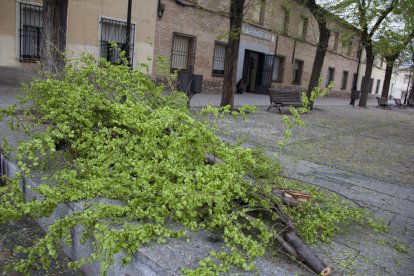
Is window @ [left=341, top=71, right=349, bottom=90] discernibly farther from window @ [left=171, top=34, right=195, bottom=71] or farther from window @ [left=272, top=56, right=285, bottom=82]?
window @ [left=171, top=34, right=195, bottom=71]

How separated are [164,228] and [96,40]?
12477 mm

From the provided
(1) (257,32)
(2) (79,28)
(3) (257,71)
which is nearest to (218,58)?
(1) (257,32)

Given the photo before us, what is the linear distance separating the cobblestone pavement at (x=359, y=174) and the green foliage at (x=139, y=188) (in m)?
0.28

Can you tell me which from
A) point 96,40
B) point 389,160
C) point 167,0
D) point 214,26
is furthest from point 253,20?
point 389,160

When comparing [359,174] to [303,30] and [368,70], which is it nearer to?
[368,70]

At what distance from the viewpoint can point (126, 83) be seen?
12.5ft

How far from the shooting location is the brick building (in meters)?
16.0

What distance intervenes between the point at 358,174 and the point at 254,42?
54.9ft

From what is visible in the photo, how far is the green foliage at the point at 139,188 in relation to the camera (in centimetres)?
226

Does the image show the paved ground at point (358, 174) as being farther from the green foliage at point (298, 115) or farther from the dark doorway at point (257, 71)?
the dark doorway at point (257, 71)

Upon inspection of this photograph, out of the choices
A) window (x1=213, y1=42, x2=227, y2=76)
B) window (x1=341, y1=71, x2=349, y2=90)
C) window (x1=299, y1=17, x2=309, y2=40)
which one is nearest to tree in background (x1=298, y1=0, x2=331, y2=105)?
window (x1=213, y1=42, x2=227, y2=76)

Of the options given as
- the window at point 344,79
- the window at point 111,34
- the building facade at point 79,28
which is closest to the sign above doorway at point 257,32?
the building facade at point 79,28

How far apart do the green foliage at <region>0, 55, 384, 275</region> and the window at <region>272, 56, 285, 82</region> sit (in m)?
21.2

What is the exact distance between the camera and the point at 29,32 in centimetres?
1177
